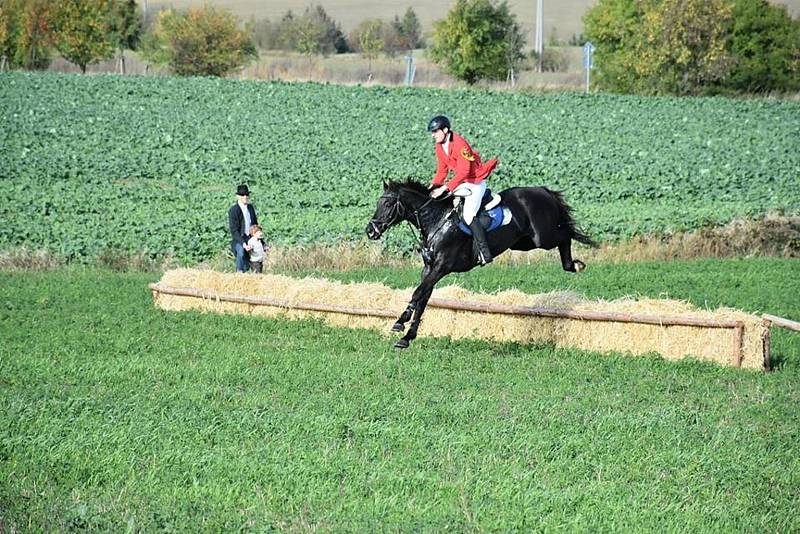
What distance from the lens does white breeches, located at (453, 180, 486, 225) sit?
1482 cm

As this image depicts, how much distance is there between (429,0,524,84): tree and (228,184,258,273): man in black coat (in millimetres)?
56376

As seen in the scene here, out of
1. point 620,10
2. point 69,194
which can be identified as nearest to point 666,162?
point 69,194

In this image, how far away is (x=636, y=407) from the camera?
12328mm

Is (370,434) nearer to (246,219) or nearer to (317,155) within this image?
(246,219)

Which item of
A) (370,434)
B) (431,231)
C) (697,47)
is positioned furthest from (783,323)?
(697,47)

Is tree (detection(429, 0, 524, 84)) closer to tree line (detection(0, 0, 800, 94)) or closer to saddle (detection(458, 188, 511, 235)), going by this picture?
tree line (detection(0, 0, 800, 94))

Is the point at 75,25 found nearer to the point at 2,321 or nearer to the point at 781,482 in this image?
the point at 2,321

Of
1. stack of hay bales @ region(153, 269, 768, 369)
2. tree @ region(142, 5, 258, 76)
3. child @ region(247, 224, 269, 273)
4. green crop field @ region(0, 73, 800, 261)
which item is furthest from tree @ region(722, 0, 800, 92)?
stack of hay bales @ region(153, 269, 768, 369)

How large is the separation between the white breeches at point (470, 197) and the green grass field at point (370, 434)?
187cm

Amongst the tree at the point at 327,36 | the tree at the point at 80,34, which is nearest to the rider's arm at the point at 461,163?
the tree at the point at 80,34

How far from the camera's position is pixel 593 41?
8281 centimetres

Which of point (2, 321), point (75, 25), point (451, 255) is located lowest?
point (2, 321)

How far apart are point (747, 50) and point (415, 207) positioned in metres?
63.4

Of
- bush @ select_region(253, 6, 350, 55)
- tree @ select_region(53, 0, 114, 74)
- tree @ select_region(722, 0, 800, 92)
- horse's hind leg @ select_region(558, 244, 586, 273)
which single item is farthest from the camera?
bush @ select_region(253, 6, 350, 55)
